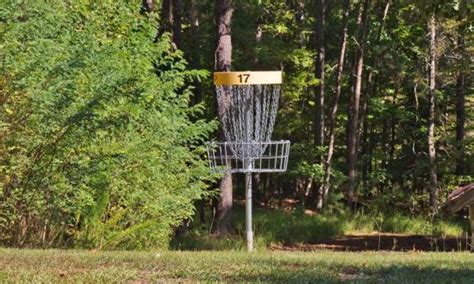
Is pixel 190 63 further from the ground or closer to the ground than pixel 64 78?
further from the ground

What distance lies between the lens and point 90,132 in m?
9.26

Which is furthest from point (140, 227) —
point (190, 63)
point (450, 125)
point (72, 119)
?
point (450, 125)

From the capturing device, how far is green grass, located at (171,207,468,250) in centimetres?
1759

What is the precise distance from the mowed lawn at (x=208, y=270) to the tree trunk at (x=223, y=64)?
28.0 feet

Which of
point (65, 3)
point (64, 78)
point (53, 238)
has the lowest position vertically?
point (53, 238)

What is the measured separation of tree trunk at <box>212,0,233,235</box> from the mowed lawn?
28.0ft

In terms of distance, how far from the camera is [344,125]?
1260 inches

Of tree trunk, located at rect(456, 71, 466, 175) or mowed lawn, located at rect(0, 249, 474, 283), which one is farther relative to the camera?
tree trunk, located at rect(456, 71, 466, 175)

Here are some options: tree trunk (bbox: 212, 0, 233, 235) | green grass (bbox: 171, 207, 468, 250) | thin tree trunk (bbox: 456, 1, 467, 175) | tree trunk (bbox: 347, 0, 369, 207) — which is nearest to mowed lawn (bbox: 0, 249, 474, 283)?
tree trunk (bbox: 212, 0, 233, 235)

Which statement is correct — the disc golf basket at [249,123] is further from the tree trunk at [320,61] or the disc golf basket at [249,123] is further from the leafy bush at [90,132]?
the tree trunk at [320,61]

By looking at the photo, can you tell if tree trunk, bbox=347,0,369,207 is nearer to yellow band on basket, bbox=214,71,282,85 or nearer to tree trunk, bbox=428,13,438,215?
tree trunk, bbox=428,13,438,215

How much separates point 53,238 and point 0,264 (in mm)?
3918

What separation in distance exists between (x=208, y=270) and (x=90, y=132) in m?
4.22

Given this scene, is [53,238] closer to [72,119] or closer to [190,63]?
[72,119]
